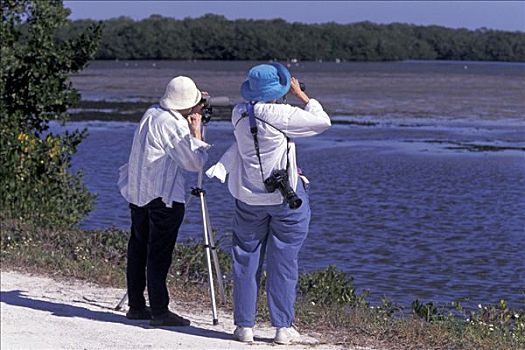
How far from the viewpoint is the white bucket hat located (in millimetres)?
8164

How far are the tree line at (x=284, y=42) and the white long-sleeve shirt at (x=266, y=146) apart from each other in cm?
10789

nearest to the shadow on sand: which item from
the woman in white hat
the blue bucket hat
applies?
the woman in white hat

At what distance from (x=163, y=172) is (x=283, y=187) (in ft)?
3.61

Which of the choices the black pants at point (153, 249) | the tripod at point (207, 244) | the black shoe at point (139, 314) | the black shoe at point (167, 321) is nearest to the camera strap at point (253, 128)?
the tripod at point (207, 244)

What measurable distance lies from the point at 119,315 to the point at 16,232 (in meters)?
3.41

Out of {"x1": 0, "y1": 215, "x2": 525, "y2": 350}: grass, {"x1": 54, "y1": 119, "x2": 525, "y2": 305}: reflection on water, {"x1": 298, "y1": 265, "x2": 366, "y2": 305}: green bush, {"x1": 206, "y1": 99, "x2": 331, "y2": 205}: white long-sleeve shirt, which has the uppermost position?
{"x1": 206, "y1": 99, "x2": 331, "y2": 205}: white long-sleeve shirt

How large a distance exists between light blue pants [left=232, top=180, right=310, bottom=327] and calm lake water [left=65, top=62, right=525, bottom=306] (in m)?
4.34

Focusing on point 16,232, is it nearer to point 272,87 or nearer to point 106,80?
point 272,87

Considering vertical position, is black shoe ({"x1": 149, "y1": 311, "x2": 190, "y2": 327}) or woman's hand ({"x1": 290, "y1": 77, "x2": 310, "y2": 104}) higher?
woman's hand ({"x1": 290, "y1": 77, "x2": 310, "y2": 104})

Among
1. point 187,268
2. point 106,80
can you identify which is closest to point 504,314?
point 187,268

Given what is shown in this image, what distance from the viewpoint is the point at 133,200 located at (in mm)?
8344

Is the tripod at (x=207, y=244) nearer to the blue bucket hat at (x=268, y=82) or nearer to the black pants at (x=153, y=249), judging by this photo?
the black pants at (x=153, y=249)

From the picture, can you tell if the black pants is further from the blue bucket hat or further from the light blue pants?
the blue bucket hat

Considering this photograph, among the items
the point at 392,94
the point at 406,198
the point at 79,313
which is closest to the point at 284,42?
the point at 392,94
